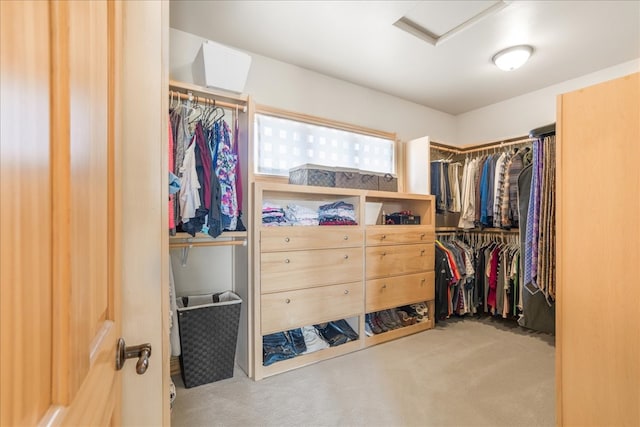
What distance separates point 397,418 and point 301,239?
1239mm

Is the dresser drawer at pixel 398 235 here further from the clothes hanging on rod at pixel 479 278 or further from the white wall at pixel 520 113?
the white wall at pixel 520 113

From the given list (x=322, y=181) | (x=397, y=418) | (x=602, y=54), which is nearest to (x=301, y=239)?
(x=322, y=181)

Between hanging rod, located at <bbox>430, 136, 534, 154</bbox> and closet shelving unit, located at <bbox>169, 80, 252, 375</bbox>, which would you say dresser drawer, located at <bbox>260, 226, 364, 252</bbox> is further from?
hanging rod, located at <bbox>430, 136, 534, 154</bbox>

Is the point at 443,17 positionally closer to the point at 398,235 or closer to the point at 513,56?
the point at 513,56

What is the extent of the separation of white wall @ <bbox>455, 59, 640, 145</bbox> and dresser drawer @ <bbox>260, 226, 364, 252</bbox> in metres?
2.48

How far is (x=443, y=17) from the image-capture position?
2.12 meters

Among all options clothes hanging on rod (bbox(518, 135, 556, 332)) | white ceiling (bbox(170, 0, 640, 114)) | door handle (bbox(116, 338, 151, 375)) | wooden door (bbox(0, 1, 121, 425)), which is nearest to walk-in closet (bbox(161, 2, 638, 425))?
clothes hanging on rod (bbox(518, 135, 556, 332))

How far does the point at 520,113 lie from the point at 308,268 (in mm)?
3136

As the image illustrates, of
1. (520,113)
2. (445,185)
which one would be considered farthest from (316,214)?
(520,113)

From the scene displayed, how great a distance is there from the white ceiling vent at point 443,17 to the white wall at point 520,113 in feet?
5.34

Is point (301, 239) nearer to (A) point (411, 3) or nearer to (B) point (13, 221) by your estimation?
(A) point (411, 3)

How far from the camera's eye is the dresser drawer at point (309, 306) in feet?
6.84

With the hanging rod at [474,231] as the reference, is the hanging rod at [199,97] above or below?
above

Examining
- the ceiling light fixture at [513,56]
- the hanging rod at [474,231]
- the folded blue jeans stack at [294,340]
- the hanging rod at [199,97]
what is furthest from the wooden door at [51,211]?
the hanging rod at [474,231]
